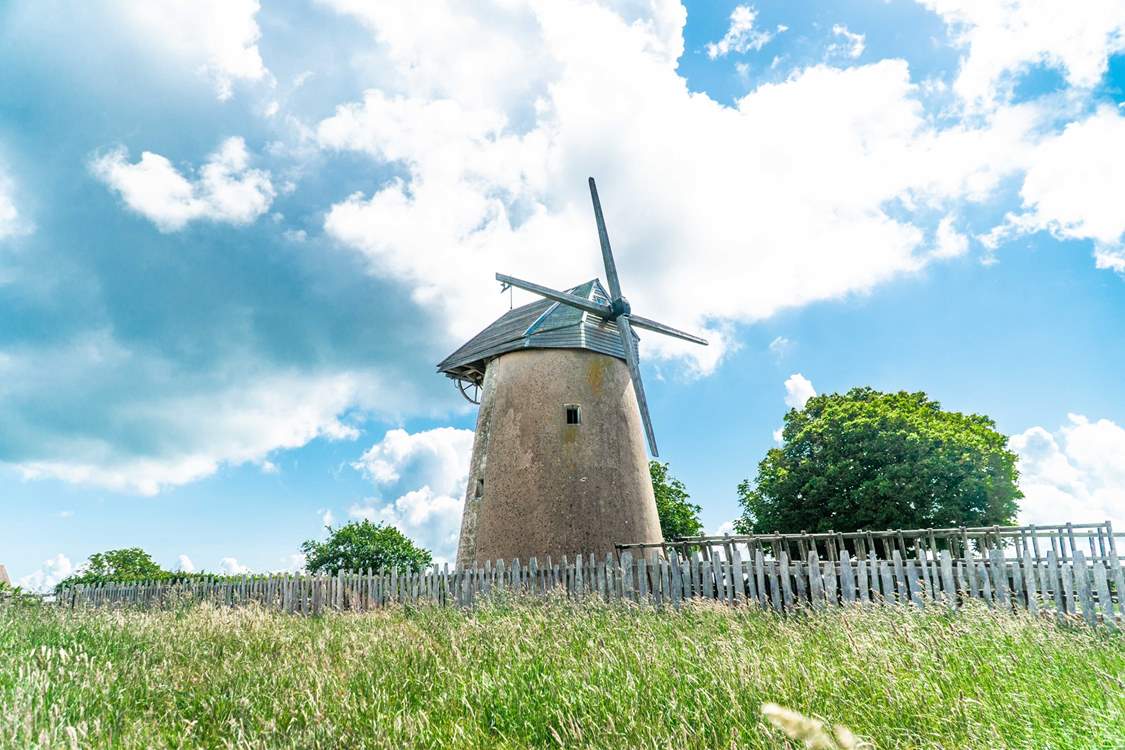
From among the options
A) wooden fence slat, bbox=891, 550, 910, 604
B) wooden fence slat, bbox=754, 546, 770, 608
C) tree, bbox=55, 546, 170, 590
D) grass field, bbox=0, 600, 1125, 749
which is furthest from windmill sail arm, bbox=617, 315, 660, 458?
tree, bbox=55, 546, 170, 590

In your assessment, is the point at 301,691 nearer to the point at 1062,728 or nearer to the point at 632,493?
the point at 1062,728

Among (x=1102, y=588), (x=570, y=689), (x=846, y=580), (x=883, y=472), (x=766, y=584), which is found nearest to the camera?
(x=570, y=689)

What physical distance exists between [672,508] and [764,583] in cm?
1963

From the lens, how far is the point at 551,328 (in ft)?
58.5

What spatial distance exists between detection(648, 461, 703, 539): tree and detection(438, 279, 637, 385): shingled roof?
11838mm

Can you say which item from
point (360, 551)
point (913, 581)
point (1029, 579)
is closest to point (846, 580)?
point (913, 581)

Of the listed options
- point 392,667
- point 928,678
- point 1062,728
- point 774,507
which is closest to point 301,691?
point 392,667

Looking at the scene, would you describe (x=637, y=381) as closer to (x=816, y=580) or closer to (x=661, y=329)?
(x=661, y=329)

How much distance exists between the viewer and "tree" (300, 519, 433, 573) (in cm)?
2727

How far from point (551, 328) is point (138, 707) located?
556 inches

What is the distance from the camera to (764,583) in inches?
411

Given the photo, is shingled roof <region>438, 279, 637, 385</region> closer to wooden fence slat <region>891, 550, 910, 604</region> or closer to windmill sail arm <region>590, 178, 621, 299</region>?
windmill sail arm <region>590, 178, 621, 299</region>

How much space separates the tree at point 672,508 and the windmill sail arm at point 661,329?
916cm

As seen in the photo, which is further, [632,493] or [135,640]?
[632,493]
